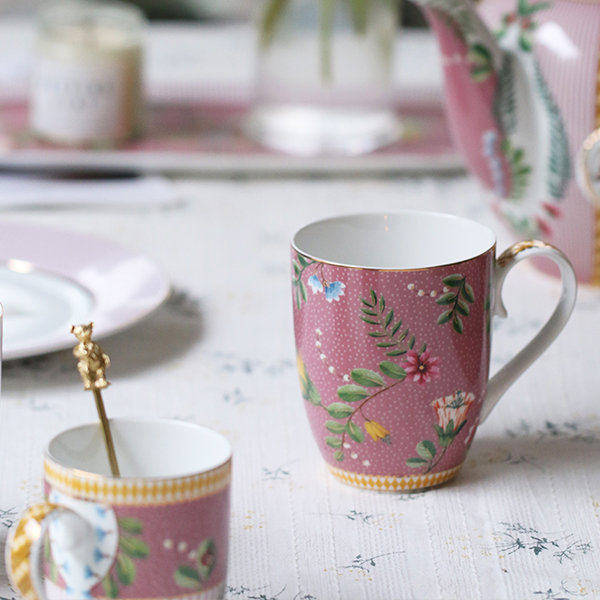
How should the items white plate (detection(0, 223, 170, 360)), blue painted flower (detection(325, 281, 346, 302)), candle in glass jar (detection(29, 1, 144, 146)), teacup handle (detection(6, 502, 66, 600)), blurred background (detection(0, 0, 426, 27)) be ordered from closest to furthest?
1. teacup handle (detection(6, 502, 66, 600))
2. blue painted flower (detection(325, 281, 346, 302))
3. white plate (detection(0, 223, 170, 360))
4. candle in glass jar (detection(29, 1, 144, 146))
5. blurred background (detection(0, 0, 426, 27))

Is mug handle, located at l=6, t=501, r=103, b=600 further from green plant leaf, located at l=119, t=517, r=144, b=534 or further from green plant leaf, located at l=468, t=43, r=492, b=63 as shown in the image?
green plant leaf, located at l=468, t=43, r=492, b=63

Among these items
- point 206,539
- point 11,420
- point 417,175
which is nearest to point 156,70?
point 417,175

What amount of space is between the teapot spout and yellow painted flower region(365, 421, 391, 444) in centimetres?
27

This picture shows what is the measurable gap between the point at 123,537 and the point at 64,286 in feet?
1.08

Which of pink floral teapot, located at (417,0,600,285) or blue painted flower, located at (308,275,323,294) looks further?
pink floral teapot, located at (417,0,600,285)

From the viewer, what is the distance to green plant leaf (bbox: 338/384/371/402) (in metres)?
0.43

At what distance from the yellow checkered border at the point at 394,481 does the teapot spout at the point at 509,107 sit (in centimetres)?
26

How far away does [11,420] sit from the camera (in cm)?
51

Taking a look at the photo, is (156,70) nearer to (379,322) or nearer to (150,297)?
(150,297)

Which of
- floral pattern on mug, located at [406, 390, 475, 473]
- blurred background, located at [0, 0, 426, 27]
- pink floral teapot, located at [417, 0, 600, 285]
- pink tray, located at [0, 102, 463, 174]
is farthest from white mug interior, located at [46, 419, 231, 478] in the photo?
blurred background, located at [0, 0, 426, 27]

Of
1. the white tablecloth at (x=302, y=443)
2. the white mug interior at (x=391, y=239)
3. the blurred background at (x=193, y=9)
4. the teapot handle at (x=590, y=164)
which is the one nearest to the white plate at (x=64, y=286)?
the white tablecloth at (x=302, y=443)

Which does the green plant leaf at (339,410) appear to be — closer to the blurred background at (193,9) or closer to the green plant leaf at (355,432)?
the green plant leaf at (355,432)

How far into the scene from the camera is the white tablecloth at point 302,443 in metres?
0.40

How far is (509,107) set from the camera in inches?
25.6
